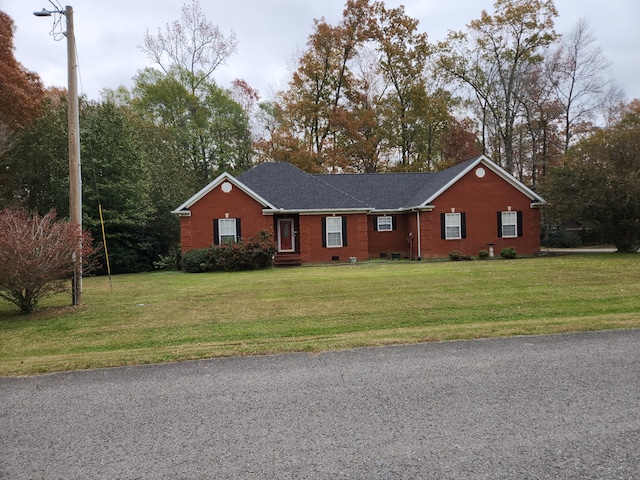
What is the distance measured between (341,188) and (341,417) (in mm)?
23462

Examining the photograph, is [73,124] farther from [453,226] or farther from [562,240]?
[562,240]

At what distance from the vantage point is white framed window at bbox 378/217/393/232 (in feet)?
83.5

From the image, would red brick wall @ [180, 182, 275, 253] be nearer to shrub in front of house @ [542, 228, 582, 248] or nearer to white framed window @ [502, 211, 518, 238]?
white framed window @ [502, 211, 518, 238]

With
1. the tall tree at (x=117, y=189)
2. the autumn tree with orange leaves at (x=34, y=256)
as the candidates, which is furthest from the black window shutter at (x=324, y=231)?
the autumn tree with orange leaves at (x=34, y=256)

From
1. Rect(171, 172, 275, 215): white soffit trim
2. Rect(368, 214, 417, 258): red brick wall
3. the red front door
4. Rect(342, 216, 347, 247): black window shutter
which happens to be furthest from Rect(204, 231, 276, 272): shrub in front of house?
Rect(368, 214, 417, 258): red brick wall

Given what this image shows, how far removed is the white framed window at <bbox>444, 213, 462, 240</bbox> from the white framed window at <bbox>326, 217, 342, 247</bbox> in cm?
580

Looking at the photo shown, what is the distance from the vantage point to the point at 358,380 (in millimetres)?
4914

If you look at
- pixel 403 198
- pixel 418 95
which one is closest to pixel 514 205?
pixel 403 198

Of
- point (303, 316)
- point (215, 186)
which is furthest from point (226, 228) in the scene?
point (303, 316)

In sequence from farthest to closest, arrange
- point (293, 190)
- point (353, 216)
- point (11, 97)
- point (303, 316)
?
point (11, 97) < point (293, 190) < point (353, 216) < point (303, 316)

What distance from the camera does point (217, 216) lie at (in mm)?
22156

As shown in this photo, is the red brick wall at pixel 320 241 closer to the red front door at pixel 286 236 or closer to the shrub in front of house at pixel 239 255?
the red front door at pixel 286 236

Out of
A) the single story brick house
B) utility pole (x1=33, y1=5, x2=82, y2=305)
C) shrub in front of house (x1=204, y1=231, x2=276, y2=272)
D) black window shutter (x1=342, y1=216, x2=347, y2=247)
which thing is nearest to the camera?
utility pole (x1=33, y1=5, x2=82, y2=305)

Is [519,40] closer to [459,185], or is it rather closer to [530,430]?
[459,185]
